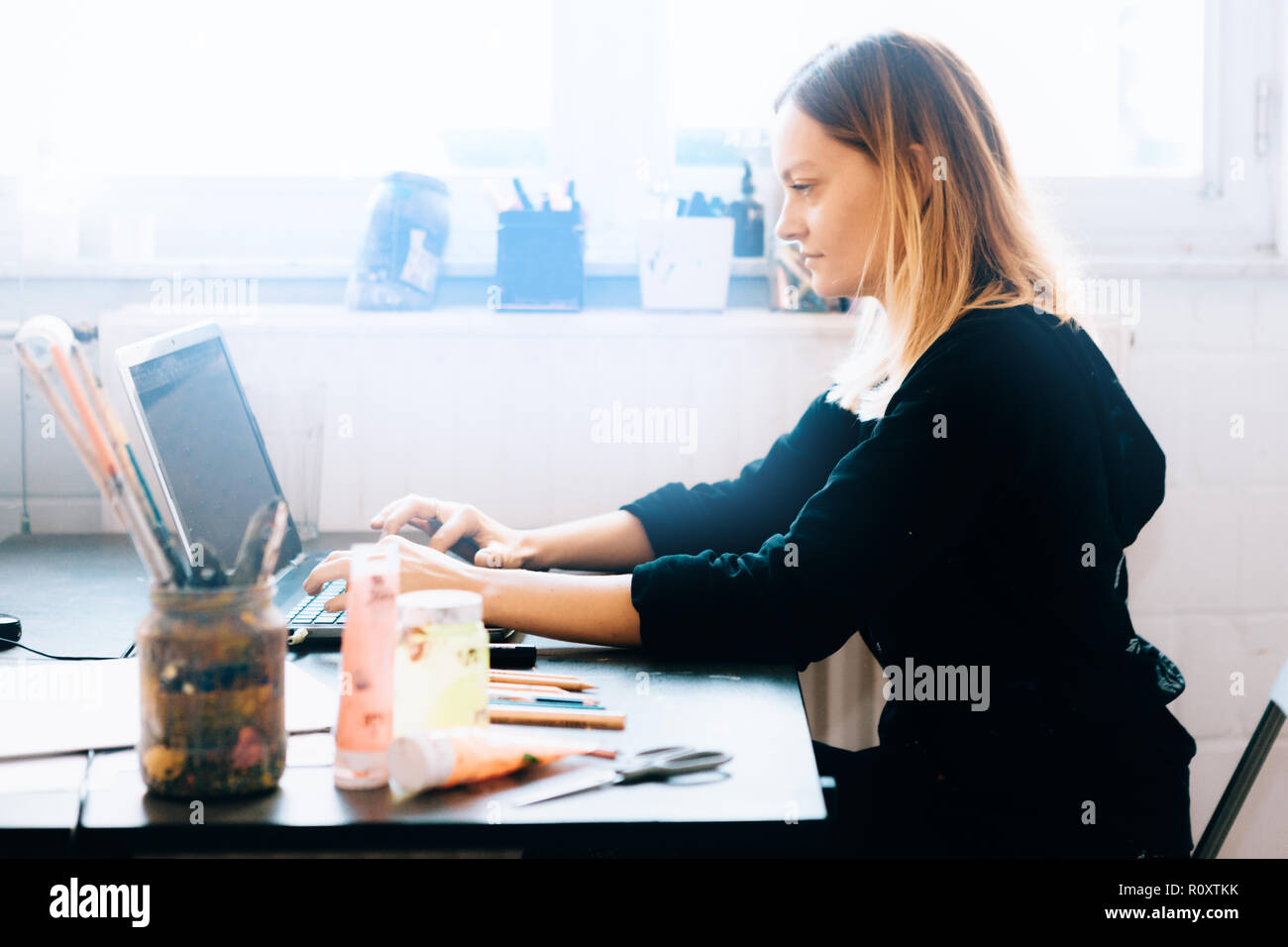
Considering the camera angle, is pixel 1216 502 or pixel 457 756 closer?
pixel 457 756

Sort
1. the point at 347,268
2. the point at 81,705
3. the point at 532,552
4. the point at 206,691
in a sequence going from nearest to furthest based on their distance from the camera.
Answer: the point at 206,691
the point at 81,705
the point at 532,552
the point at 347,268

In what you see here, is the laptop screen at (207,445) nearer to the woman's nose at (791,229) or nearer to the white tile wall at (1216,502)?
the woman's nose at (791,229)

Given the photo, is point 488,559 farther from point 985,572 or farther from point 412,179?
point 412,179

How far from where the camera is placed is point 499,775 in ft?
2.34

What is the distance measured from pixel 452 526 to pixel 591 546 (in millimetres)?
172

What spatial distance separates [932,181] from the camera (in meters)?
1.11

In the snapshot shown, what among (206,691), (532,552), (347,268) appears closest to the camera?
(206,691)

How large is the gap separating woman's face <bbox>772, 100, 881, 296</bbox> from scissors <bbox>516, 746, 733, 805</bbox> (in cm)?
62

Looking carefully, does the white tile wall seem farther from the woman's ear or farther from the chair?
the woman's ear

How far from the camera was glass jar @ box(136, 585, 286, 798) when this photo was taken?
65 centimetres

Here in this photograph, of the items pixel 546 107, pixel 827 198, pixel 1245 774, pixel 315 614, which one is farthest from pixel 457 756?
pixel 546 107

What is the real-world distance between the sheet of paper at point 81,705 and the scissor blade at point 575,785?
0.20m

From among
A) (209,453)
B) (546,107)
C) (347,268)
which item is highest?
(546,107)

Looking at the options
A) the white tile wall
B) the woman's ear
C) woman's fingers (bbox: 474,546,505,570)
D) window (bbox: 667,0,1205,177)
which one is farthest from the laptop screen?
the white tile wall
